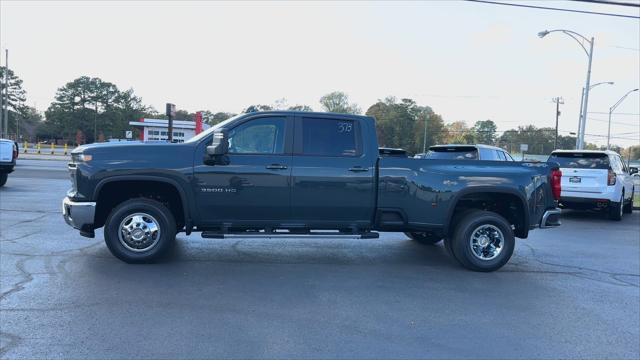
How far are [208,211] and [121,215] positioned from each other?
1100 mm

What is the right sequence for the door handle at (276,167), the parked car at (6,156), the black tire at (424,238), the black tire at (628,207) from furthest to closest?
the parked car at (6,156) → the black tire at (628,207) → the black tire at (424,238) → the door handle at (276,167)

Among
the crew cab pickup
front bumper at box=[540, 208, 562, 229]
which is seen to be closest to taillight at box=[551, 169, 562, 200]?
the crew cab pickup

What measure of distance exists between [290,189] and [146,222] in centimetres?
192

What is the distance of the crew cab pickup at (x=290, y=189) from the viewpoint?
6.62 metres

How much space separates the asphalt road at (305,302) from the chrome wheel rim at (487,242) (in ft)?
0.95

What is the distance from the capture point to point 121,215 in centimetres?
666

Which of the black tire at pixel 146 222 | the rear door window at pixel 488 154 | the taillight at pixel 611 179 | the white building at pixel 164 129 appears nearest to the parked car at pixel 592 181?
the taillight at pixel 611 179

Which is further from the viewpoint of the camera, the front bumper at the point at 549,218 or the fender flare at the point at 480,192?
the front bumper at the point at 549,218

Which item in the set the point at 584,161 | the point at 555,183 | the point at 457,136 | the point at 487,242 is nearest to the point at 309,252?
the point at 487,242

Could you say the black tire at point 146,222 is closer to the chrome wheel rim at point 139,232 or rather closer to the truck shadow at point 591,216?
the chrome wheel rim at point 139,232

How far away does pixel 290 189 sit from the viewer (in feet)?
22.4

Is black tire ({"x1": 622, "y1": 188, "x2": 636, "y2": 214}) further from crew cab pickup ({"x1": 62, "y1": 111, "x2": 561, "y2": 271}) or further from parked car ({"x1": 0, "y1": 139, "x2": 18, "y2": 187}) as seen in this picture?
parked car ({"x1": 0, "y1": 139, "x2": 18, "y2": 187})

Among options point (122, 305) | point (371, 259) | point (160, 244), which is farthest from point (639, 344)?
point (160, 244)

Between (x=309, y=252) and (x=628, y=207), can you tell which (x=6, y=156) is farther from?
(x=628, y=207)
